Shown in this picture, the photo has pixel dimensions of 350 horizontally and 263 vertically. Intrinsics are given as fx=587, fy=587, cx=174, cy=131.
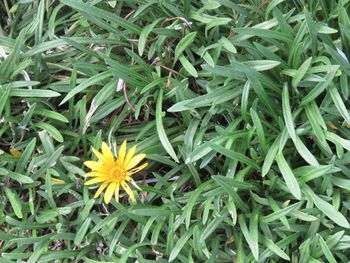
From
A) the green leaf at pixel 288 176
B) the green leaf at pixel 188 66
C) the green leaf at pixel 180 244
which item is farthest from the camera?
the green leaf at pixel 188 66

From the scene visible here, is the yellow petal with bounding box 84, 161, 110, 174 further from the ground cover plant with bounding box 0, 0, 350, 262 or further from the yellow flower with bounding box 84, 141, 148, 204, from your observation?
the ground cover plant with bounding box 0, 0, 350, 262

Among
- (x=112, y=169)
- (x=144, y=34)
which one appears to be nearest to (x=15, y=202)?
(x=112, y=169)

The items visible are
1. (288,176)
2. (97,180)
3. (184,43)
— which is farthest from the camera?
(184,43)

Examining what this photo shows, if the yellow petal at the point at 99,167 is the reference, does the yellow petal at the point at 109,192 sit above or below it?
below

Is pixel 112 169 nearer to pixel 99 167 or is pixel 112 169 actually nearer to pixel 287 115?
pixel 99 167

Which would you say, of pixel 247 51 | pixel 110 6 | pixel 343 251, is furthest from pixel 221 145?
pixel 110 6

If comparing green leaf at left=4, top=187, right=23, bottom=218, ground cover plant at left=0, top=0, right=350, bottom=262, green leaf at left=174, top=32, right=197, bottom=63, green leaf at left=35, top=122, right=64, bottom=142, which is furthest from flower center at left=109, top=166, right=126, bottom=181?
green leaf at left=174, top=32, right=197, bottom=63

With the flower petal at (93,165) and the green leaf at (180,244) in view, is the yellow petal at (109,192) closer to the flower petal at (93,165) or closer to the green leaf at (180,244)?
the flower petal at (93,165)

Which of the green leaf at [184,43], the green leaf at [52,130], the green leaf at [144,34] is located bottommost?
the green leaf at [52,130]

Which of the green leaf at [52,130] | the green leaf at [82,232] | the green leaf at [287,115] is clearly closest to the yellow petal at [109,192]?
the green leaf at [82,232]
